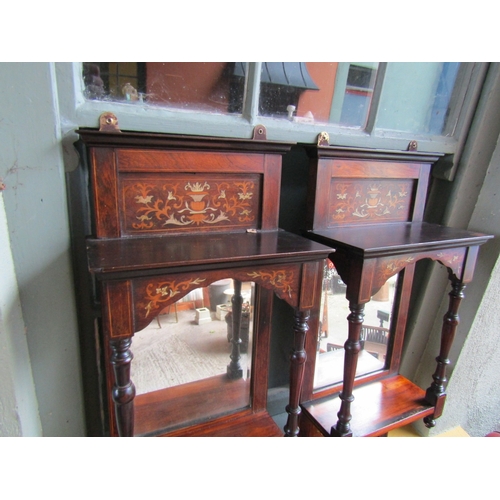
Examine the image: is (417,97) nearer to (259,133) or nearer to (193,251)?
(259,133)

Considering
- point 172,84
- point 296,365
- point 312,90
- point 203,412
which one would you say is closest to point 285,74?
point 312,90

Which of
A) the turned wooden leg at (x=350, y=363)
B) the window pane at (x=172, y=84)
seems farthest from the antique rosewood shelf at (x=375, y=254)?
the window pane at (x=172, y=84)

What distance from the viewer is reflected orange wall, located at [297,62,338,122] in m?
1.12

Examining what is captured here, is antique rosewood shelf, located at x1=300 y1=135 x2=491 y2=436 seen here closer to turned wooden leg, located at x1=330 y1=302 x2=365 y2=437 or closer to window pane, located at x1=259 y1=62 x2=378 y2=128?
turned wooden leg, located at x1=330 y1=302 x2=365 y2=437

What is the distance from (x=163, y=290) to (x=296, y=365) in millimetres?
479

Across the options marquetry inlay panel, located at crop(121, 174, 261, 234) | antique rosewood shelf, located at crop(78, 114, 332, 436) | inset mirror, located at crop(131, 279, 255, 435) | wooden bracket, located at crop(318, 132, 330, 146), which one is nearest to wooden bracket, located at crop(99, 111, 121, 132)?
antique rosewood shelf, located at crop(78, 114, 332, 436)

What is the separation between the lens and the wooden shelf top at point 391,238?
3.12 feet

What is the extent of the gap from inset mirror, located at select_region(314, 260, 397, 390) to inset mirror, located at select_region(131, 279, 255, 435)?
0.30m

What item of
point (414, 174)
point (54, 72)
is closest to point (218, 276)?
point (54, 72)

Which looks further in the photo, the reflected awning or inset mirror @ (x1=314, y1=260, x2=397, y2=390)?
inset mirror @ (x1=314, y1=260, x2=397, y2=390)

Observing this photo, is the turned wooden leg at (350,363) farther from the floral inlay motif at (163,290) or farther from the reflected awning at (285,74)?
the reflected awning at (285,74)

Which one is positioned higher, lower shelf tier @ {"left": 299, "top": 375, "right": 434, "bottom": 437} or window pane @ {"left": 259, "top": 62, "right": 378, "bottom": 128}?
window pane @ {"left": 259, "top": 62, "right": 378, "bottom": 128}

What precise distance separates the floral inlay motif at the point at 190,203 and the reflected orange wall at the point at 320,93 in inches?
13.7

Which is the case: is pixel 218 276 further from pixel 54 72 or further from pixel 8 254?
pixel 54 72
